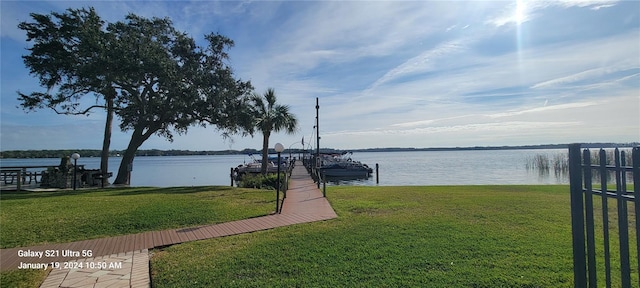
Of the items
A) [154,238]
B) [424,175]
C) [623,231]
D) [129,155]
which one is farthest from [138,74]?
[424,175]

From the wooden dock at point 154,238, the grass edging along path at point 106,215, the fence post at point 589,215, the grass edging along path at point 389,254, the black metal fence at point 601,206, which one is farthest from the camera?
the grass edging along path at point 106,215

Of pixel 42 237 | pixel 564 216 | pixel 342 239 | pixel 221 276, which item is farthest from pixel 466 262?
pixel 42 237

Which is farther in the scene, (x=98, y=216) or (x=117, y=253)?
(x=98, y=216)

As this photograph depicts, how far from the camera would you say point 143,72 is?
1667cm

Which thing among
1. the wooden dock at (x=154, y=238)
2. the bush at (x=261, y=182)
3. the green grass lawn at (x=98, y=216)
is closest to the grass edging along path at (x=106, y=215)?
the green grass lawn at (x=98, y=216)

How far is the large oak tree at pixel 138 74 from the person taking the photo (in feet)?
52.3

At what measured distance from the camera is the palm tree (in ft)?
63.3

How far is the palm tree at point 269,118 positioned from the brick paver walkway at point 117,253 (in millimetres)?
11403

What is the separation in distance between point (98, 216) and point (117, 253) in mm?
3423

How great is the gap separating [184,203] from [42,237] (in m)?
3.98

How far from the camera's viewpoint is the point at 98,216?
8.16 metres

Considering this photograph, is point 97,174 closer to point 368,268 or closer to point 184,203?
point 184,203

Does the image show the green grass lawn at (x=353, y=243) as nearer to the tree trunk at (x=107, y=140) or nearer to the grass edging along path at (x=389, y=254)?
the grass edging along path at (x=389, y=254)

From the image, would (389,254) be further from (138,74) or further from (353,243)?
(138,74)
